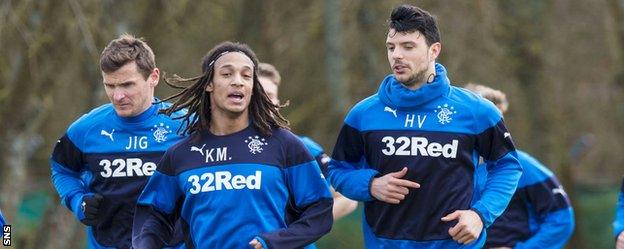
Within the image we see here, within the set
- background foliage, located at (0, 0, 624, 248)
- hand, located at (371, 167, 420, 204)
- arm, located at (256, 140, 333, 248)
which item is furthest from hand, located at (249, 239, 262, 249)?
background foliage, located at (0, 0, 624, 248)

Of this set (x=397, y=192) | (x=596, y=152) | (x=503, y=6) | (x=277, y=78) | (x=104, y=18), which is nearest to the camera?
(x=397, y=192)

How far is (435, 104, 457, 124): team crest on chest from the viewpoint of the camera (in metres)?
7.29

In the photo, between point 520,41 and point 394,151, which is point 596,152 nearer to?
point 520,41

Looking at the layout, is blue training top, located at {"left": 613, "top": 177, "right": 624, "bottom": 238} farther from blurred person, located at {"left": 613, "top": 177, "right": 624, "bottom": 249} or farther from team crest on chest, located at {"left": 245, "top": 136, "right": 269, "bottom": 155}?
team crest on chest, located at {"left": 245, "top": 136, "right": 269, "bottom": 155}

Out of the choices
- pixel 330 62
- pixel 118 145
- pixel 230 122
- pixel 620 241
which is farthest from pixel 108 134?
pixel 330 62

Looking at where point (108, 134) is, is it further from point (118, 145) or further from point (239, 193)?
point (239, 193)

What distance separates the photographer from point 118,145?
798 centimetres

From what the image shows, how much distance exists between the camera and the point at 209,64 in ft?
22.7

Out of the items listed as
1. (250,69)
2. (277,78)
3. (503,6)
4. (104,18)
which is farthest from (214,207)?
(503,6)

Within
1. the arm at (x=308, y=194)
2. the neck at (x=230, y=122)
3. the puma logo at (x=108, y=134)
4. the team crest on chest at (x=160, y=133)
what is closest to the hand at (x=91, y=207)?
the puma logo at (x=108, y=134)

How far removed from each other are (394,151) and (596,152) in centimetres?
1367

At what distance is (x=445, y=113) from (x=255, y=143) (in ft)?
3.83

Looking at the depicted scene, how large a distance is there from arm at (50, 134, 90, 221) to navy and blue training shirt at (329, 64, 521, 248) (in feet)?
5.48

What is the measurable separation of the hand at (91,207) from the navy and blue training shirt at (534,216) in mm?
2726
